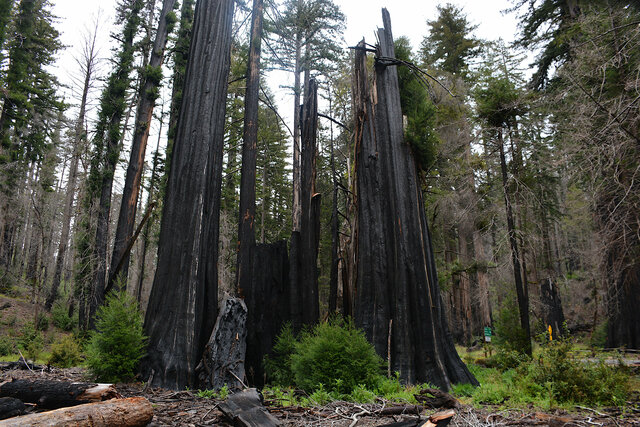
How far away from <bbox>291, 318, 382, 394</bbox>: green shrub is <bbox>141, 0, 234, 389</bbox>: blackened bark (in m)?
1.88

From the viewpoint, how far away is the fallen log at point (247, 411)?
3.37 meters

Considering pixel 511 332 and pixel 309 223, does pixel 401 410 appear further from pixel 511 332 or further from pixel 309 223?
pixel 511 332

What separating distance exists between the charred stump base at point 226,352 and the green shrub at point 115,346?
1.06 m

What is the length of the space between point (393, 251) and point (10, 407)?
20.9 feet

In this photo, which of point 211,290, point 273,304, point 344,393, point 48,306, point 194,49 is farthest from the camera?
point 48,306

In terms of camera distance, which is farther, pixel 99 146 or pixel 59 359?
pixel 99 146

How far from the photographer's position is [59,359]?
8906mm

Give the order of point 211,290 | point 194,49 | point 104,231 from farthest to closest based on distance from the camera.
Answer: point 104,231 < point 194,49 < point 211,290

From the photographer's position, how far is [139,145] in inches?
552

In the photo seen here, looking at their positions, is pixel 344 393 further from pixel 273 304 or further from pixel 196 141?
pixel 196 141

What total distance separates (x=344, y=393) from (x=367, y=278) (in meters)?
2.74

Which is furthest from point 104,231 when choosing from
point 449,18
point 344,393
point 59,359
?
point 449,18

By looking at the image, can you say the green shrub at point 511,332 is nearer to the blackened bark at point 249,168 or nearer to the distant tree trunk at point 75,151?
the blackened bark at point 249,168

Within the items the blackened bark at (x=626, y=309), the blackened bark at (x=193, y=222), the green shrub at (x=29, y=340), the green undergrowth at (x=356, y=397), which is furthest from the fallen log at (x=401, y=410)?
the green shrub at (x=29, y=340)
